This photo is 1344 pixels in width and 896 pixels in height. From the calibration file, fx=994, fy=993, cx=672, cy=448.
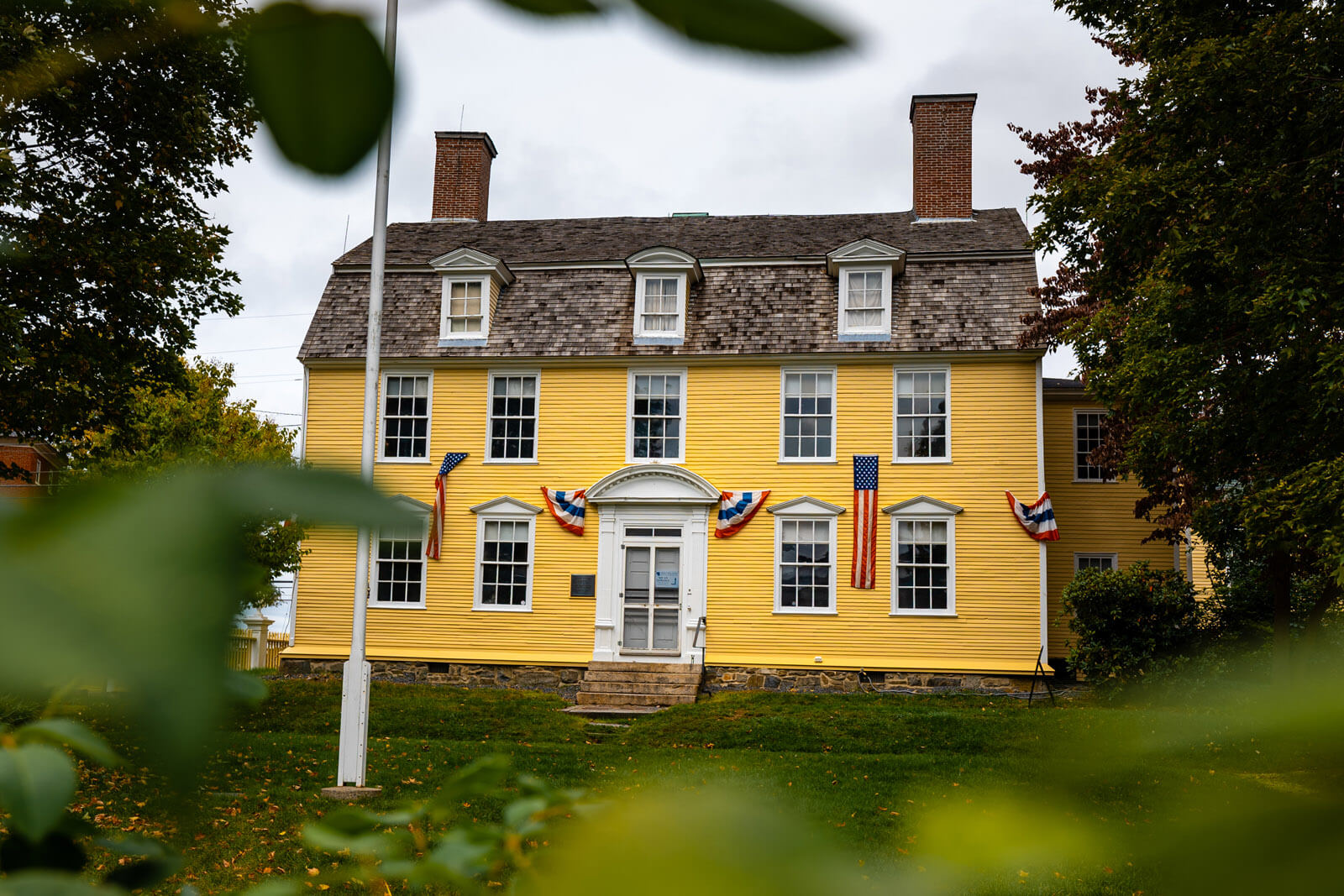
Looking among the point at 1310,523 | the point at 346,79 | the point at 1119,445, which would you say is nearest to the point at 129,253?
the point at 346,79

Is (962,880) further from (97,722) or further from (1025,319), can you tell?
(1025,319)

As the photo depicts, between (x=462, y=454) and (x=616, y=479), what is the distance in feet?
9.14

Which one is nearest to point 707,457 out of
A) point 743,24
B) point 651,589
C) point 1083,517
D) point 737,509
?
point 737,509

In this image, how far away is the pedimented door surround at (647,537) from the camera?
16734 millimetres

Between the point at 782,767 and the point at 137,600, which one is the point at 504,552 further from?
the point at 137,600

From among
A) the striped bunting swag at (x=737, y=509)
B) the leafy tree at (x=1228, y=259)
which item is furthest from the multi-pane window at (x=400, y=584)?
the leafy tree at (x=1228, y=259)

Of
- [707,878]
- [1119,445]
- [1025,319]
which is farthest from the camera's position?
[1119,445]

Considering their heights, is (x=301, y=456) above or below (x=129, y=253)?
below

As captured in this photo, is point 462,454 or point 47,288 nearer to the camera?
point 47,288

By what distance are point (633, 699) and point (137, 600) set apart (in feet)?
51.7

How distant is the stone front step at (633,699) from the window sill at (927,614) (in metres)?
3.64

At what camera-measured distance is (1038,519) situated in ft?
52.4

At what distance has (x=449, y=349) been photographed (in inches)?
692

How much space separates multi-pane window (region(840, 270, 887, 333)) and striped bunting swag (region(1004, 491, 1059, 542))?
147 inches
